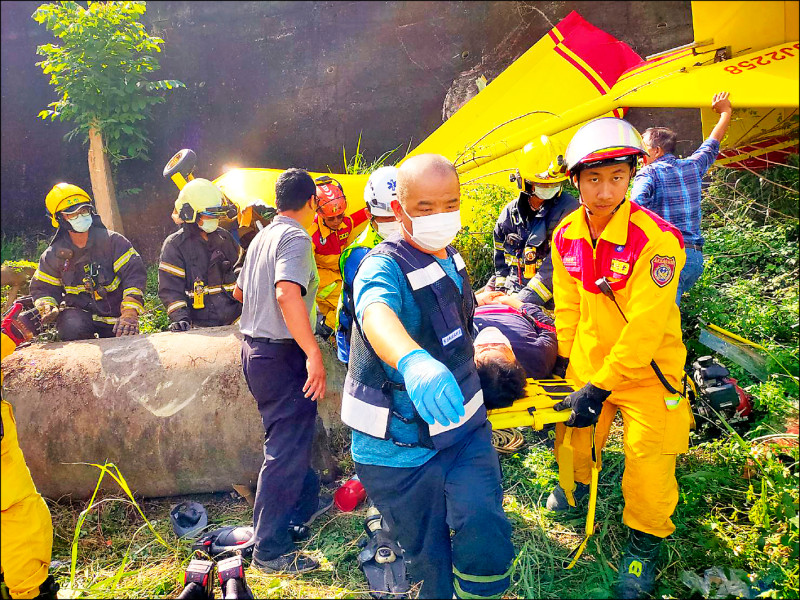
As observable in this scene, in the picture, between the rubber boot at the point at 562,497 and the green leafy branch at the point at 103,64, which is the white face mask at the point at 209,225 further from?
the green leafy branch at the point at 103,64

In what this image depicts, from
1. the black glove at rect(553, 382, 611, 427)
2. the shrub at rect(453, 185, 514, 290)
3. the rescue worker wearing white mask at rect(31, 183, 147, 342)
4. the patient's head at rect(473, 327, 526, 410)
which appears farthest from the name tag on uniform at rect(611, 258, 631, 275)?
the rescue worker wearing white mask at rect(31, 183, 147, 342)

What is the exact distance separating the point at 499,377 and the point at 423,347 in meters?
1.00

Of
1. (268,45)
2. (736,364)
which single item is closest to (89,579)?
(736,364)

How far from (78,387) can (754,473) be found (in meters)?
3.93

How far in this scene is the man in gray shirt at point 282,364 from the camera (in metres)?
2.97

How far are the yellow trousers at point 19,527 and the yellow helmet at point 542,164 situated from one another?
3.27m

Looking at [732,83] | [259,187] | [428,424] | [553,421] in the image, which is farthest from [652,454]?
[259,187]

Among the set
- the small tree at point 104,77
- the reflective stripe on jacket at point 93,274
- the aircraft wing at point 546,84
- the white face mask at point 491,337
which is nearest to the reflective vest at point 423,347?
the white face mask at point 491,337

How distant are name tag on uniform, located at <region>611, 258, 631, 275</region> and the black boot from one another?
125cm

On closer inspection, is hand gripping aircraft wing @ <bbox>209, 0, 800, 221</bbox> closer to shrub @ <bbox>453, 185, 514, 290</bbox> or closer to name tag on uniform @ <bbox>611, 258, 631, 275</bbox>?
shrub @ <bbox>453, 185, 514, 290</bbox>

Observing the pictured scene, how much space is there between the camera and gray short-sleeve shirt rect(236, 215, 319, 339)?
2.97m

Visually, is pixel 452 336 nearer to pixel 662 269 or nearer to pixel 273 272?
pixel 662 269

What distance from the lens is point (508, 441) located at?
3848 millimetres

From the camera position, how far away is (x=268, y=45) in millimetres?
9109
